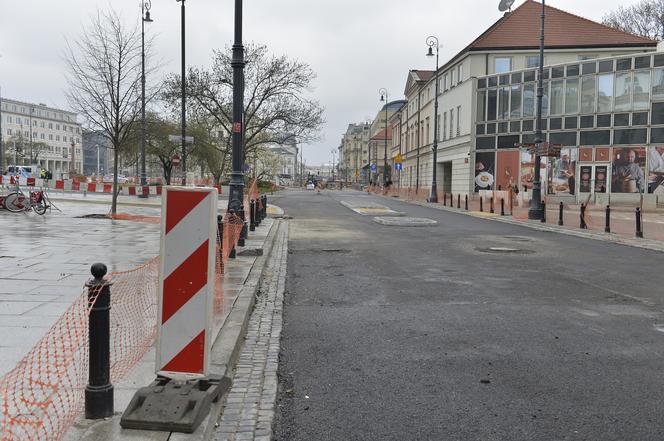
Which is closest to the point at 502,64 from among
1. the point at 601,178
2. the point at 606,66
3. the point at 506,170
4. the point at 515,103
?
the point at 515,103

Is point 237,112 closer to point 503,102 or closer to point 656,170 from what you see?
point 656,170

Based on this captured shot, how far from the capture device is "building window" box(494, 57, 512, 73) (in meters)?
41.9

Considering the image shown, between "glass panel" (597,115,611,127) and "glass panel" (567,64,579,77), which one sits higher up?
"glass panel" (567,64,579,77)

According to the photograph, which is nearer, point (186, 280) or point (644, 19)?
point (186, 280)

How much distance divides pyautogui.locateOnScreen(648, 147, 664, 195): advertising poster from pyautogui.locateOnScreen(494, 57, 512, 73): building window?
13.3 meters

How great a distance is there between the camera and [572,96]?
3553cm

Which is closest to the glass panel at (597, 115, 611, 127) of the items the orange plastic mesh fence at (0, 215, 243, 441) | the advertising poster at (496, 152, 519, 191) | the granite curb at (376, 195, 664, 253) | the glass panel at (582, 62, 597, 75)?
the glass panel at (582, 62, 597, 75)

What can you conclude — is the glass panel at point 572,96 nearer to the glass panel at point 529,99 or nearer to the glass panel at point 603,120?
the glass panel at point 603,120

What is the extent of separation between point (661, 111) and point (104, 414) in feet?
114

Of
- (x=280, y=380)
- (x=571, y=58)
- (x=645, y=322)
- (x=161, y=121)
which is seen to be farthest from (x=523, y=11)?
(x=280, y=380)

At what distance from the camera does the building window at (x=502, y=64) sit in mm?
41906

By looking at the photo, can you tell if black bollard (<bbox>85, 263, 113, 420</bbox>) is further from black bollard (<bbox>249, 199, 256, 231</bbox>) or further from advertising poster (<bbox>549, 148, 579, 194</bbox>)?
advertising poster (<bbox>549, 148, 579, 194</bbox>)

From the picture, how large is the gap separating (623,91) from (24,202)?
3110 centimetres

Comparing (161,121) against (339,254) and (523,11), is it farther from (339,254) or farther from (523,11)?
(339,254)
